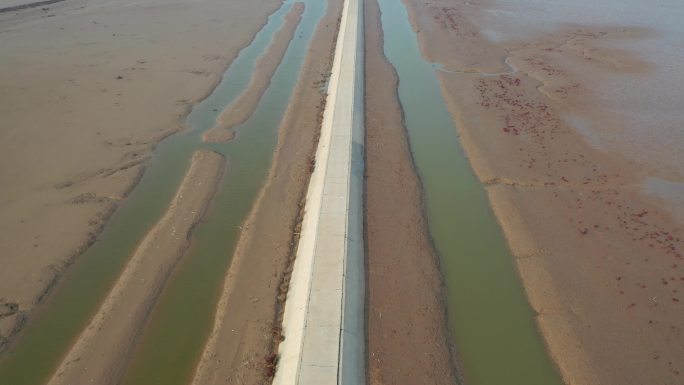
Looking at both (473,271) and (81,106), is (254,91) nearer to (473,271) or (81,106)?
(81,106)

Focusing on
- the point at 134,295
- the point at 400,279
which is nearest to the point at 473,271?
the point at 400,279

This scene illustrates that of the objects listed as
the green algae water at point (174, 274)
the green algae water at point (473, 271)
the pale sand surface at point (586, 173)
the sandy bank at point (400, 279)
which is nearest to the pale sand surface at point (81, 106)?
the green algae water at point (174, 274)

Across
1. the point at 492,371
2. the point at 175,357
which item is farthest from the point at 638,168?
the point at 175,357

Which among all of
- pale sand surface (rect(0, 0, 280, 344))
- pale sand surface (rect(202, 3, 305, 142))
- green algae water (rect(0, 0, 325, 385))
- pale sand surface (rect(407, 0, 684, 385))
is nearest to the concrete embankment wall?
green algae water (rect(0, 0, 325, 385))

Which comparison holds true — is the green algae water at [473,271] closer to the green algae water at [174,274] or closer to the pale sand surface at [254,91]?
the green algae water at [174,274]

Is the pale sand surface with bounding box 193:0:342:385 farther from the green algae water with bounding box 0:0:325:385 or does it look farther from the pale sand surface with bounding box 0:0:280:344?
the pale sand surface with bounding box 0:0:280:344

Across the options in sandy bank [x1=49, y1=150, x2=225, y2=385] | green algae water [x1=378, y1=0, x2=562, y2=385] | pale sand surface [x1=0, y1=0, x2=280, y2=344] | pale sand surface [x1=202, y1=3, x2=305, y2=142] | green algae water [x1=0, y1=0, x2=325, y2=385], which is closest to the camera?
sandy bank [x1=49, y1=150, x2=225, y2=385]
